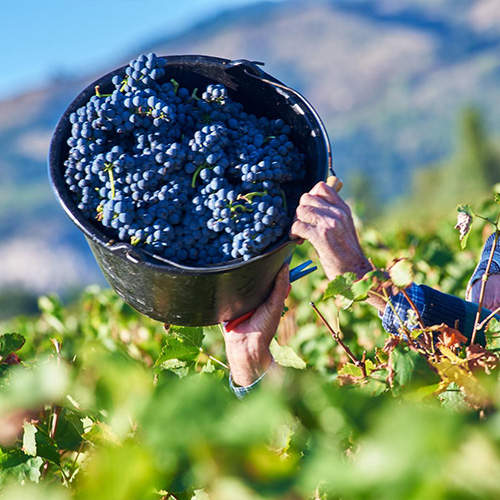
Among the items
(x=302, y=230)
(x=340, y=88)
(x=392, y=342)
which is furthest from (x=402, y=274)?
(x=340, y=88)

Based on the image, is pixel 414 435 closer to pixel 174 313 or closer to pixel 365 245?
pixel 174 313

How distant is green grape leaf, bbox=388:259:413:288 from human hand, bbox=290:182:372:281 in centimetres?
38

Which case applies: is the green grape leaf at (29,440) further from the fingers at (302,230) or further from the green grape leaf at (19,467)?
the fingers at (302,230)

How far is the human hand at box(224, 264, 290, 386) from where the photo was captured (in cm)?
163

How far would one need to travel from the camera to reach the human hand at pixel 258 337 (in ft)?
5.36

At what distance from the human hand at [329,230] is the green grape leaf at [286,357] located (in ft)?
0.64

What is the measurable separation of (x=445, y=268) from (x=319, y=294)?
524 mm

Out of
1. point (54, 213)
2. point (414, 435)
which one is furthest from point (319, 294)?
point (54, 213)

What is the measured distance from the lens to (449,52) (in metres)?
144

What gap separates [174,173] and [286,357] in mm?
480

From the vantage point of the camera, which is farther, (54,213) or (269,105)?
(54,213)

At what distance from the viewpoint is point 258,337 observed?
5.35 ft

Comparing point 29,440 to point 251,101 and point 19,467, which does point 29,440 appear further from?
point 251,101

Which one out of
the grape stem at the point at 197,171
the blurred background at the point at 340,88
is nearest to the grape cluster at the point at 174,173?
the grape stem at the point at 197,171
